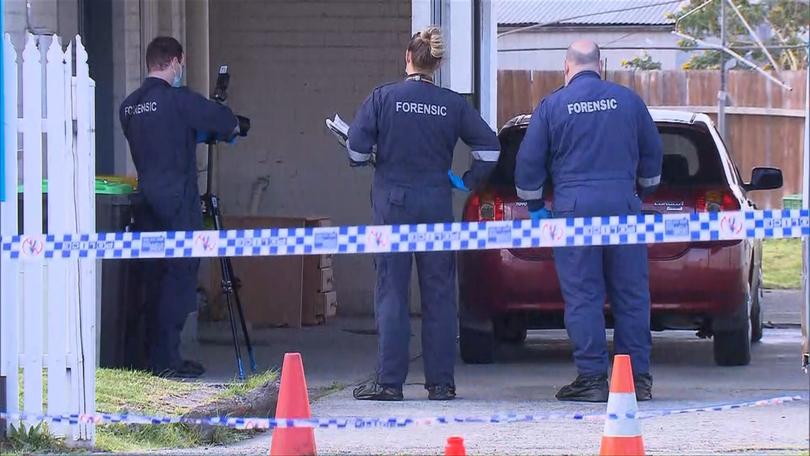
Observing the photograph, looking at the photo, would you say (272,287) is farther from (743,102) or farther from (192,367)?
(743,102)

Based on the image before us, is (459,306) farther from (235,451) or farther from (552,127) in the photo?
(235,451)

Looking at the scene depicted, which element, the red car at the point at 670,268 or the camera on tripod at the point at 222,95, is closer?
the red car at the point at 670,268

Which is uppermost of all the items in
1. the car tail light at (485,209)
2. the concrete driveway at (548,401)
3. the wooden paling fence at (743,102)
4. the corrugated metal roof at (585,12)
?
the corrugated metal roof at (585,12)

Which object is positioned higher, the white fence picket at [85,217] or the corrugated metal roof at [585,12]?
the corrugated metal roof at [585,12]

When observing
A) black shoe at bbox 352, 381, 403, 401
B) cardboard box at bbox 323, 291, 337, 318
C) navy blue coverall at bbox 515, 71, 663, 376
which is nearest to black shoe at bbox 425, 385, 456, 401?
black shoe at bbox 352, 381, 403, 401

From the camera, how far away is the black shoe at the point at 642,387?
23.3 feet

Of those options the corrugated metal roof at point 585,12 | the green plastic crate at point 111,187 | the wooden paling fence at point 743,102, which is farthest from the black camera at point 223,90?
the corrugated metal roof at point 585,12

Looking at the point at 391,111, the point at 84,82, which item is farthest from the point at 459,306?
the point at 84,82

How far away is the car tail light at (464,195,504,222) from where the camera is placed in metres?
8.07

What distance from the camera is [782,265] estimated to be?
Answer: 17.0 metres

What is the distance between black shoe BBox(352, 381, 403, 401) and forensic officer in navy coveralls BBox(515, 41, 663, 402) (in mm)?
849

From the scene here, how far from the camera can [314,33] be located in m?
11.7

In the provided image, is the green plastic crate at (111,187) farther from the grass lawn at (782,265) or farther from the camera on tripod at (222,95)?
the grass lawn at (782,265)

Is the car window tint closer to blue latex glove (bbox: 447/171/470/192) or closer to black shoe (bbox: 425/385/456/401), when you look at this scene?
blue latex glove (bbox: 447/171/470/192)
